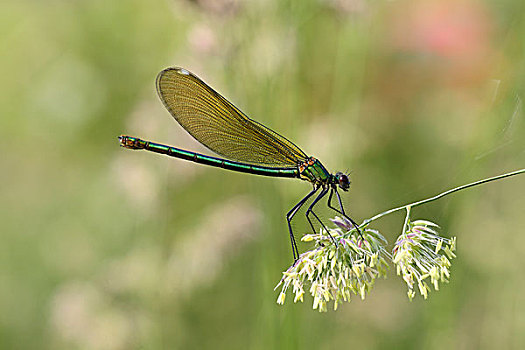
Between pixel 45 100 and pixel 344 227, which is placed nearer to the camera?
pixel 344 227

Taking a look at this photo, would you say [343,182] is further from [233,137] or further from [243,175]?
[243,175]


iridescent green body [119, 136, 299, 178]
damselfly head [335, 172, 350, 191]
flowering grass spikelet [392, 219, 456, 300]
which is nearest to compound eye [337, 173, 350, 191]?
damselfly head [335, 172, 350, 191]

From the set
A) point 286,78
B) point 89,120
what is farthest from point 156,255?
point 89,120

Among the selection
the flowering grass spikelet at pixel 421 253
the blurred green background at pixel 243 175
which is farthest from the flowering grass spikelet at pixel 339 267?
the blurred green background at pixel 243 175

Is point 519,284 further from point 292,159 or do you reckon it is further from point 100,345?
point 100,345

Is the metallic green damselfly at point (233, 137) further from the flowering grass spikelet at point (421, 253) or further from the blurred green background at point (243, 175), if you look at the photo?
the flowering grass spikelet at point (421, 253)

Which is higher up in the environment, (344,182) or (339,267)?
(344,182)

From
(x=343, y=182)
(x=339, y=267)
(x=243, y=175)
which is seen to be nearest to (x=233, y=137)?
(x=343, y=182)
